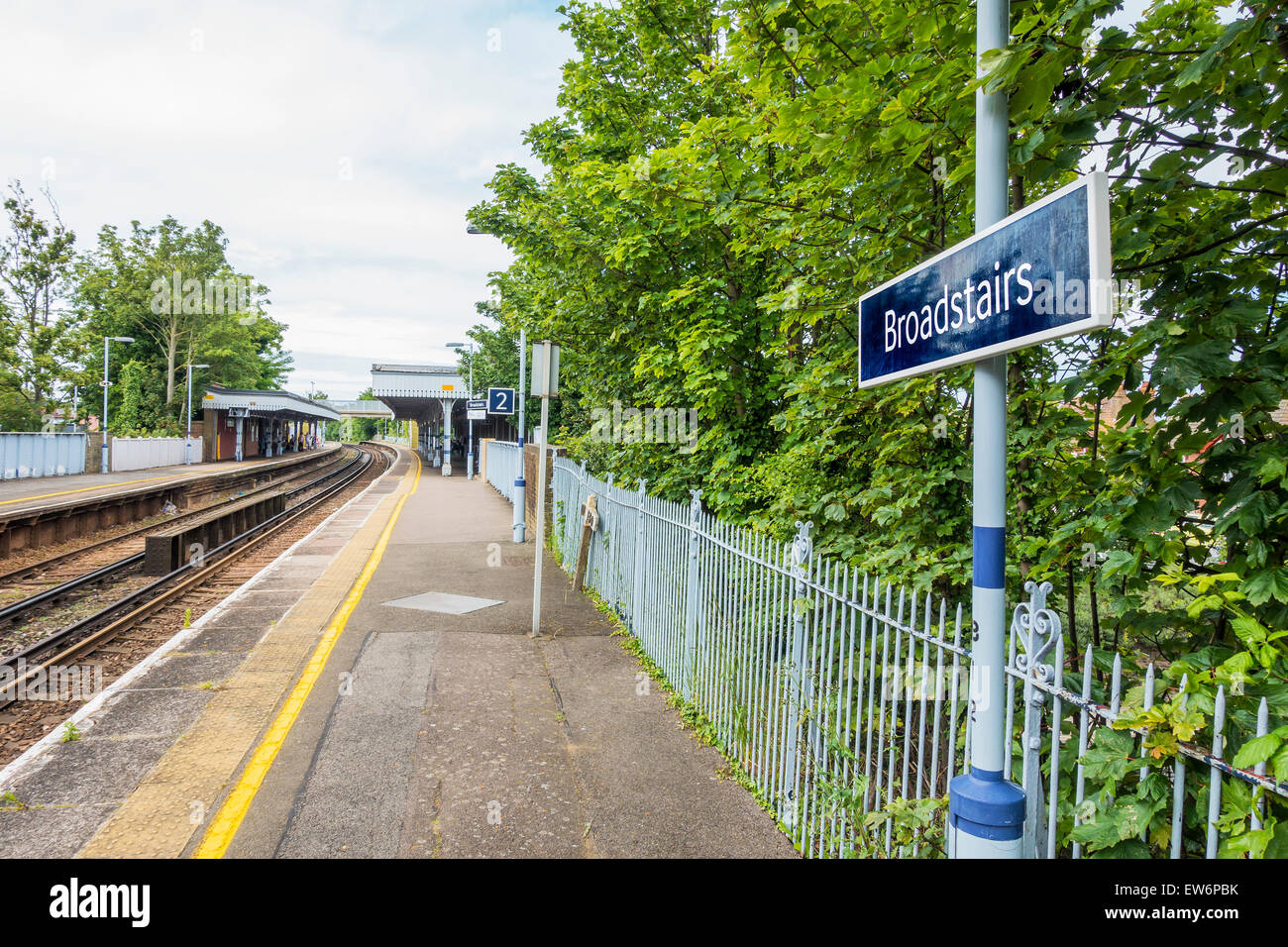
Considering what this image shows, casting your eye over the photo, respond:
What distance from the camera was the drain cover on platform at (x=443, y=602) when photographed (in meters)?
9.16

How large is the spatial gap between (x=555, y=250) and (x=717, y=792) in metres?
7.27

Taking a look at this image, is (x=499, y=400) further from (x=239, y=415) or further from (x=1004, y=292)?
(x=239, y=415)

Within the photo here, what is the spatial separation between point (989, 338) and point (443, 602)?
8.49 meters

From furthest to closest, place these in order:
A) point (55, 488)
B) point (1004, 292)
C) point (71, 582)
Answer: point (55, 488) → point (71, 582) → point (1004, 292)

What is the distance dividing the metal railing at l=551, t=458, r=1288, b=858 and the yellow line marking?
9.74 ft

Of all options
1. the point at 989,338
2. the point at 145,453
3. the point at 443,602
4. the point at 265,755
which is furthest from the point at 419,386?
the point at 989,338

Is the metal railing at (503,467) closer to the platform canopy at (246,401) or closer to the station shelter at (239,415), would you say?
the platform canopy at (246,401)

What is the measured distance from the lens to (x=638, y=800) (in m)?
4.45

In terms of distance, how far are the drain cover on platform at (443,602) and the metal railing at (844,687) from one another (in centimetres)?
251

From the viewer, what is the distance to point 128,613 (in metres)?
10.1

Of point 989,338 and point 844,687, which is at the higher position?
point 989,338

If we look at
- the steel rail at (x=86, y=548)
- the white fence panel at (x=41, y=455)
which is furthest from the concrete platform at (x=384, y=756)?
the white fence panel at (x=41, y=455)
